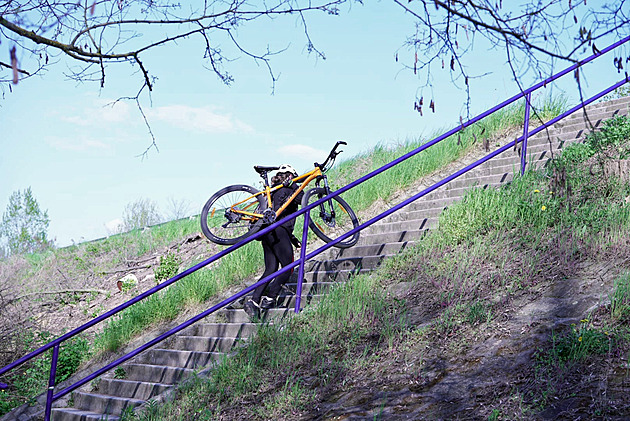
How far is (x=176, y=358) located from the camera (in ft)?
24.8

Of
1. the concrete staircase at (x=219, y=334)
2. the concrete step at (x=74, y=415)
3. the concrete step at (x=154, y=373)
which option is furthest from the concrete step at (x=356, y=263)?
the concrete step at (x=74, y=415)

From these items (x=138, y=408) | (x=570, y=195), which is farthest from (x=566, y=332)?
(x=138, y=408)

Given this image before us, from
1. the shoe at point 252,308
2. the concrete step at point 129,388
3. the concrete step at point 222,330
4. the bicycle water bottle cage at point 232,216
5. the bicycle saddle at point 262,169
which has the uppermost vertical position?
the bicycle saddle at point 262,169

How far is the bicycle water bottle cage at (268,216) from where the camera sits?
775 centimetres

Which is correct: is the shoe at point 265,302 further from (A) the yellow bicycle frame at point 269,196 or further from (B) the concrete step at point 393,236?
(B) the concrete step at point 393,236

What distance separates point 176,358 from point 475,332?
3.78 metres

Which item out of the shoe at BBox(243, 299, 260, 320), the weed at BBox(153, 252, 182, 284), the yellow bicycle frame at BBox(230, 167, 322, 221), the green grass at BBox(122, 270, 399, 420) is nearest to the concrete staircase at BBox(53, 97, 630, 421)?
the shoe at BBox(243, 299, 260, 320)

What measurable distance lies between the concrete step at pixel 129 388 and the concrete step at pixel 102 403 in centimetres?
12

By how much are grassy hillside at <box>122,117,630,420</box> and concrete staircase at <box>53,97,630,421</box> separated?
2.13 ft

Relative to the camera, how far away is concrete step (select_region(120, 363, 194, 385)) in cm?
Result: 710

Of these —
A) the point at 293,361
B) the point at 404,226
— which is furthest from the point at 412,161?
the point at 293,361

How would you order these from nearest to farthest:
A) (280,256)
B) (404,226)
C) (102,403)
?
(280,256) < (102,403) < (404,226)

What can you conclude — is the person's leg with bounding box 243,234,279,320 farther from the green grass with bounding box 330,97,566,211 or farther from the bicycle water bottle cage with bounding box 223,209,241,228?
the green grass with bounding box 330,97,566,211

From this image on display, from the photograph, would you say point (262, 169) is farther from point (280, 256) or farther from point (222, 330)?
point (222, 330)
